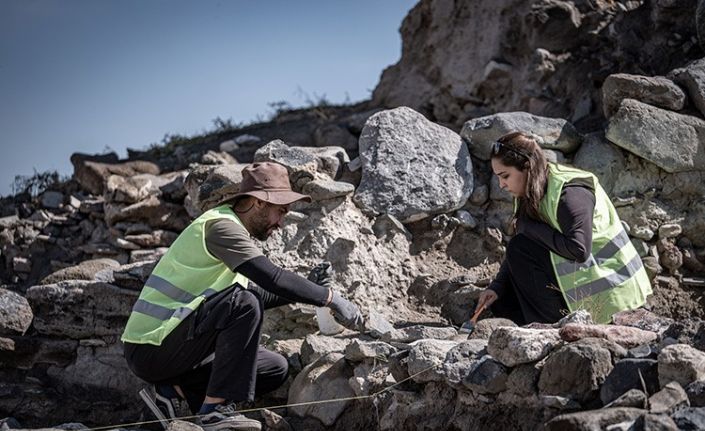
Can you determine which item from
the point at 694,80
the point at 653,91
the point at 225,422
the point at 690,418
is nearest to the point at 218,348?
the point at 225,422

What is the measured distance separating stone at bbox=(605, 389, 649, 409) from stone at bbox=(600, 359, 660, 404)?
15cm

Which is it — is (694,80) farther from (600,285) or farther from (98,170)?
(98,170)

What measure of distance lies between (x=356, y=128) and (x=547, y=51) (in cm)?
188

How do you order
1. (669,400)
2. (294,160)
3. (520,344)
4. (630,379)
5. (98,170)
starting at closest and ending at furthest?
(669,400)
(630,379)
(520,344)
(294,160)
(98,170)

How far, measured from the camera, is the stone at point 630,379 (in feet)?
11.6

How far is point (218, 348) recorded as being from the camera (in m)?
4.37

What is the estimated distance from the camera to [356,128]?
840 centimetres

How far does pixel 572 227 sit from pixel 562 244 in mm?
106

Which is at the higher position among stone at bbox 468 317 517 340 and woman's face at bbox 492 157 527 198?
woman's face at bbox 492 157 527 198

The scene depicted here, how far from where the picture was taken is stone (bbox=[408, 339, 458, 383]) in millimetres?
4305

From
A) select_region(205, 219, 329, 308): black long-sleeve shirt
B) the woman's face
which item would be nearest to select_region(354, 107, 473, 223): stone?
the woman's face

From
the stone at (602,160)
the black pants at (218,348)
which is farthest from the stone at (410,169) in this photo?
the black pants at (218,348)

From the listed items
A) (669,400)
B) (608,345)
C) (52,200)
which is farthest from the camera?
(52,200)

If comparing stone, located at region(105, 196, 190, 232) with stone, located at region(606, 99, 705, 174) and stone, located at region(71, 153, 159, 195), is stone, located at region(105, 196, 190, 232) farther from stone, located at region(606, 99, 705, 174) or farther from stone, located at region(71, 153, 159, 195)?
stone, located at region(606, 99, 705, 174)
